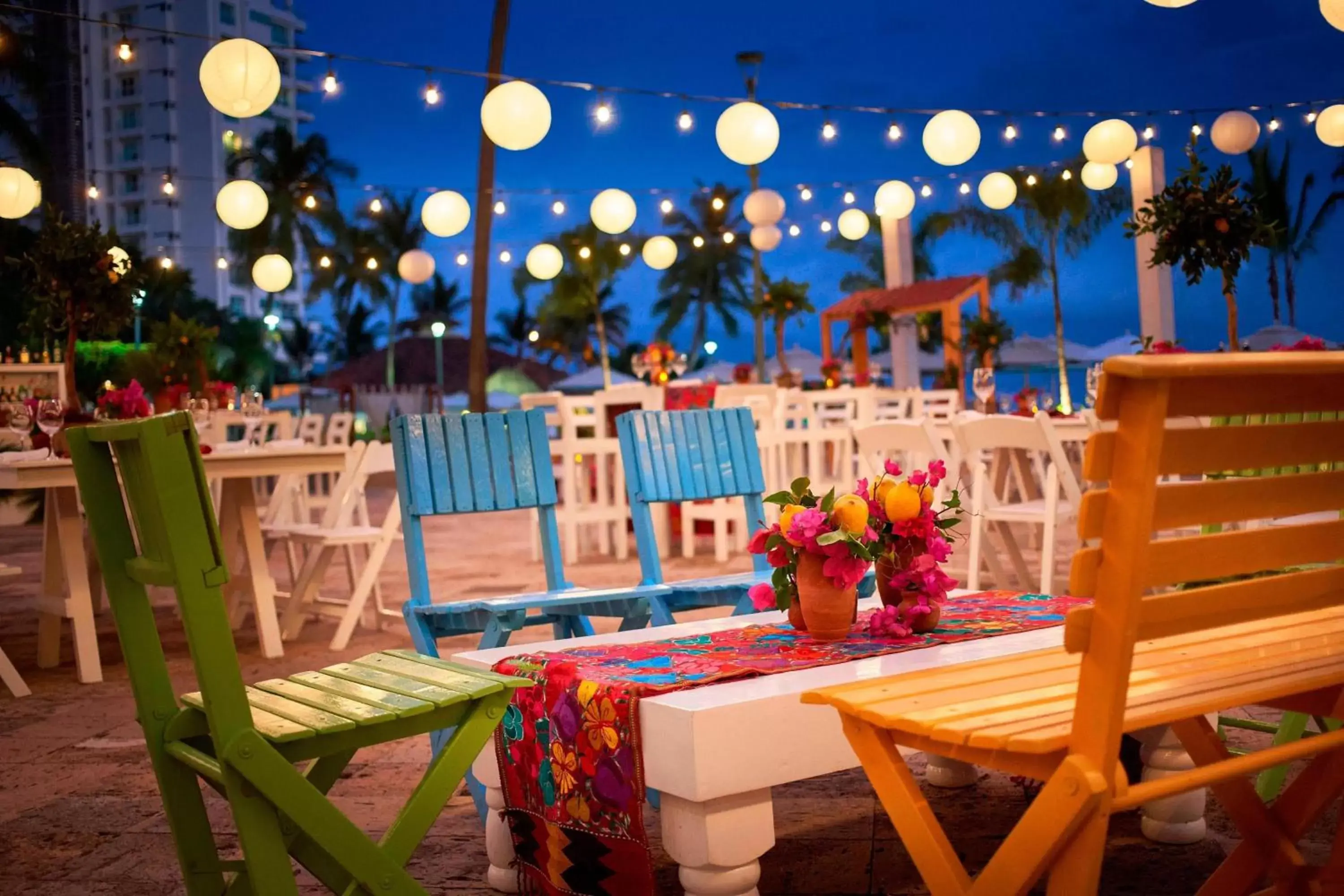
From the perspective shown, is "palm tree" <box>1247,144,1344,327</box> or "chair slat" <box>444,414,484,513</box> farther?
"palm tree" <box>1247,144,1344,327</box>

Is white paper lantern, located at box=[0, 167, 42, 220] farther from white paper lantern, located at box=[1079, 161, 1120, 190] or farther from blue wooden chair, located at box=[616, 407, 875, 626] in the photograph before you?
white paper lantern, located at box=[1079, 161, 1120, 190]

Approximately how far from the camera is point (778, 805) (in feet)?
10.4

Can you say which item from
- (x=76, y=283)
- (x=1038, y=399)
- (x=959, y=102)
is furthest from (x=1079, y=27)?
(x=76, y=283)

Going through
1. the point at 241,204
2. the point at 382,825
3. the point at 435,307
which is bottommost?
the point at 382,825

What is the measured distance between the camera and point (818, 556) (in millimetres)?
2508

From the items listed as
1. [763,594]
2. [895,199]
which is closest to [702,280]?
[895,199]

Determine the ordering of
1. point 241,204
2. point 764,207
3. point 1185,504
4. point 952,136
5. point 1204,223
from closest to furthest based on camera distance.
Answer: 1. point 1185,504
2. point 1204,223
3. point 952,136
4. point 241,204
5. point 764,207

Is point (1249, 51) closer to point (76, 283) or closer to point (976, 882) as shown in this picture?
point (76, 283)

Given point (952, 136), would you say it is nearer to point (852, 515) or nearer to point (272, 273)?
point (852, 515)

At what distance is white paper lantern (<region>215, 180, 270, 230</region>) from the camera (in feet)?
29.3

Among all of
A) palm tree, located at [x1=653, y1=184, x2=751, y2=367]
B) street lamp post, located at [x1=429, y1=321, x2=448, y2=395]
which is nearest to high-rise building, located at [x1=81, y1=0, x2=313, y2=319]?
street lamp post, located at [x1=429, y1=321, x2=448, y2=395]

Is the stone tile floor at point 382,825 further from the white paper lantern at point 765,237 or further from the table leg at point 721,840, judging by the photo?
the white paper lantern at point 765,237

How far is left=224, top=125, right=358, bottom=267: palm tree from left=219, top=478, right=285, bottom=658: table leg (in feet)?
90.1

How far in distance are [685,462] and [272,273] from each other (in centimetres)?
990
